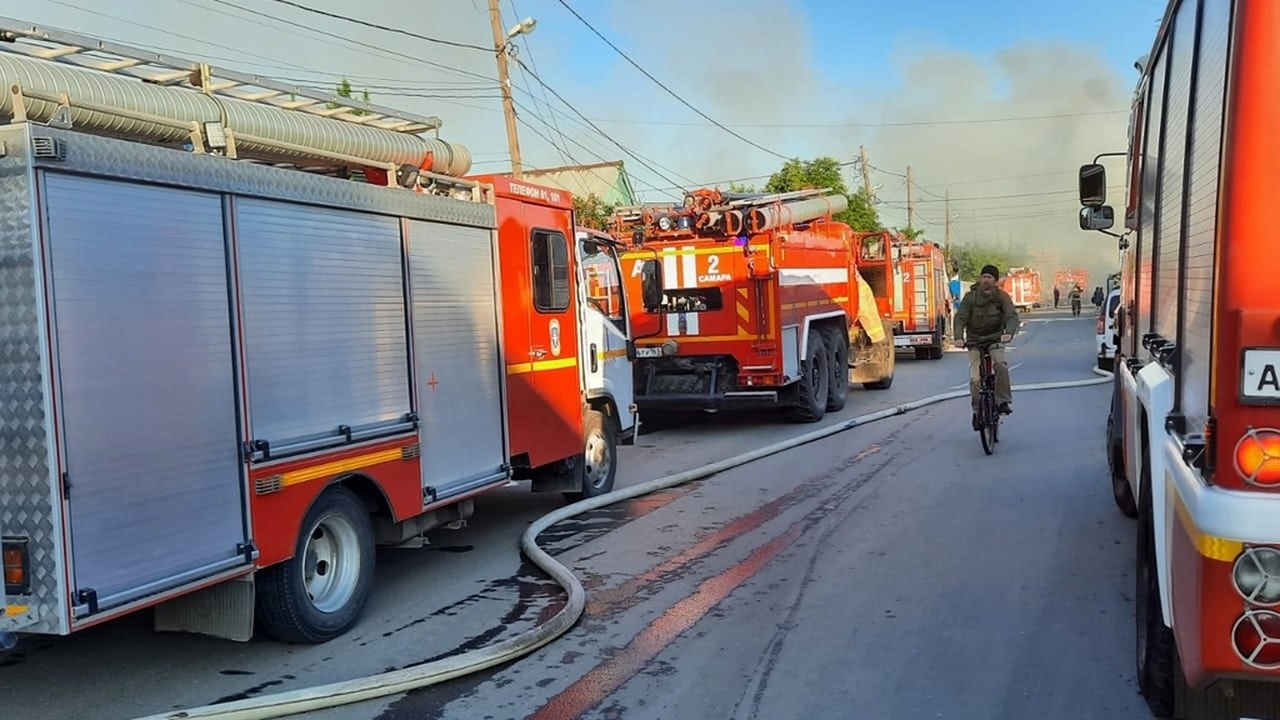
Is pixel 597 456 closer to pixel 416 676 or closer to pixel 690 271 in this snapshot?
pixel 416 676

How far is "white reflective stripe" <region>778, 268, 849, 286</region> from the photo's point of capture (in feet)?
44.4

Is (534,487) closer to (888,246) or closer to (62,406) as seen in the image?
(62,406)

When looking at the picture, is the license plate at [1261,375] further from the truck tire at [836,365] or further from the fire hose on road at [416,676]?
the truck tire at [836,365]

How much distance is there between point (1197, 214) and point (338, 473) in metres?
4.19

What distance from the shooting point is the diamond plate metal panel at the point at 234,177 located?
4.24 m

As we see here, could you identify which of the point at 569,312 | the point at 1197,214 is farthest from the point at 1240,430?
the point at 569,312

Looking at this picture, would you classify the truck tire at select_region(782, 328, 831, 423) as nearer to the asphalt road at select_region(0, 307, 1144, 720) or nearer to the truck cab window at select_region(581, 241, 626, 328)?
the asphalt road at select_region(0, 307, 1144, 720)

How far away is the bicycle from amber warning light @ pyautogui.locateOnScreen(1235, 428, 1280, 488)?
8.11 meters

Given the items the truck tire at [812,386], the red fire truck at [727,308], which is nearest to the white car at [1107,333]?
the truck tire at [812,386]

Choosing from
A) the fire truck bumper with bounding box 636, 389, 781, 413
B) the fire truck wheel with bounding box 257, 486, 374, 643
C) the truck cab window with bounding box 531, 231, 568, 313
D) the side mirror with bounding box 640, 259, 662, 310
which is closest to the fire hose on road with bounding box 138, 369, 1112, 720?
the fire truck wheel with bounding box 257, 486, 374, 643

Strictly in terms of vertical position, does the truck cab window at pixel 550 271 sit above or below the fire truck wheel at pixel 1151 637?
above

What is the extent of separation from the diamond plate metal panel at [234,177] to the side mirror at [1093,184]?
4.59m

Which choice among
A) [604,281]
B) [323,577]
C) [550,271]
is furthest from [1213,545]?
[604,281]

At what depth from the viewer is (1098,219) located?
A: 8602 mm
